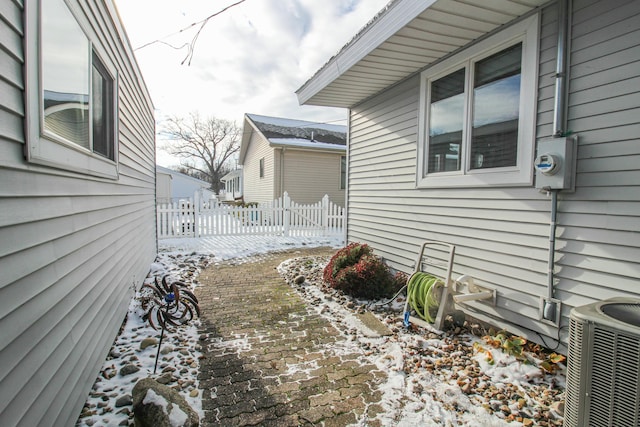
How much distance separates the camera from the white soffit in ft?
10.00

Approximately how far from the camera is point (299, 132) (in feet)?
52.2

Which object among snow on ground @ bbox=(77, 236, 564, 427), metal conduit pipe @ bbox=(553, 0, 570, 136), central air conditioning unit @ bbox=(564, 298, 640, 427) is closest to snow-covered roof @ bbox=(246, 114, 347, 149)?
snow on ground @ bbox=(77, 236, 564, 427)

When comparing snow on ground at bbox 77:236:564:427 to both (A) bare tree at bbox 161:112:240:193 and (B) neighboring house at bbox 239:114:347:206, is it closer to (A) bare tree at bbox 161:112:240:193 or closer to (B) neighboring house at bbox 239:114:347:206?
Result: (B) neighboring house at bbox 239:114:347:206

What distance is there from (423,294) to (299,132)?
1343 centimetres

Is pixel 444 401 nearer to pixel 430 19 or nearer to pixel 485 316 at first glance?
pixel 485 316

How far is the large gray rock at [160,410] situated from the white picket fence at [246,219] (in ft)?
23.9

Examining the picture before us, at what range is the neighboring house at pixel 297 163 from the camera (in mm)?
13617

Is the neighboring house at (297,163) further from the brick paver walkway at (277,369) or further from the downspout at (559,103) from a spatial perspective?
the downspout at (559,103)

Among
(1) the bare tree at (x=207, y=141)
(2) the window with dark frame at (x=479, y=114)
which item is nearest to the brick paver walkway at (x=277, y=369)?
(2) the window with dark frame at (x=479, y=114)

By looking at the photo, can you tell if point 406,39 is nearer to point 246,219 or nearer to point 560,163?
point 560,163

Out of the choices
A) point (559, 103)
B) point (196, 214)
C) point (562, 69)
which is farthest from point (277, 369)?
point (196, 214)

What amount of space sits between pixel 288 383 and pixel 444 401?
119 centimetres

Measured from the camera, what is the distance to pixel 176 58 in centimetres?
524

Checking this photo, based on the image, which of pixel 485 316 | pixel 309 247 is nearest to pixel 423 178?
pixel 485 316
